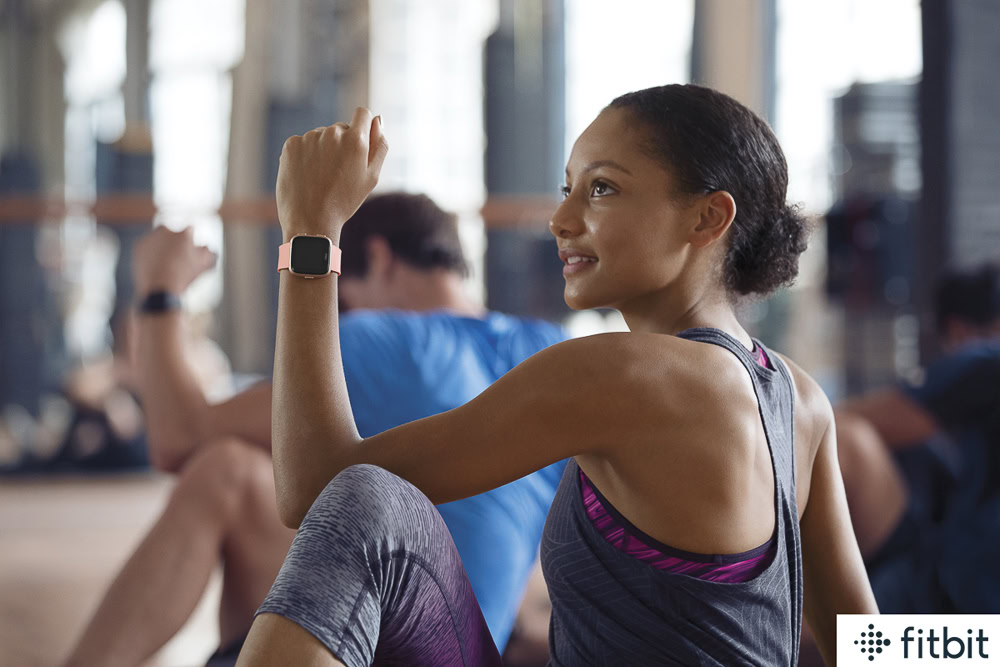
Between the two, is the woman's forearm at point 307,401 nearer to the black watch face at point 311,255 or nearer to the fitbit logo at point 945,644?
the black watch face at point 311,255

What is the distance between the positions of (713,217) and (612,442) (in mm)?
196

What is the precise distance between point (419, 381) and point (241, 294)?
3.81 m

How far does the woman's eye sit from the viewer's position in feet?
2.43

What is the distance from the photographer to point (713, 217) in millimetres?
731

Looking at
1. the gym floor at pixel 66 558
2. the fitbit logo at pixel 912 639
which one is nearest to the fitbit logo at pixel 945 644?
the fitbit logo at pixel 912 639

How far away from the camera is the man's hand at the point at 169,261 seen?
4.35 ft

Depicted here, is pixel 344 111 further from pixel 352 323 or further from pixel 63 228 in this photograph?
pixel 352 323

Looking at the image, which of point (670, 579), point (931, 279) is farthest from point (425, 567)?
point (931, 279)

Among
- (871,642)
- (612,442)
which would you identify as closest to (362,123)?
(612,442)

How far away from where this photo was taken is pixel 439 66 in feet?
17.0

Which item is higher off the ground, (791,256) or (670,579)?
(791,256)

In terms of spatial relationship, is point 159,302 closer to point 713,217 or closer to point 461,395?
point 461,395

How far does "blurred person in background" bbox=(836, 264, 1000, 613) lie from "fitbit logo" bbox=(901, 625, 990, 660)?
0.85 meters

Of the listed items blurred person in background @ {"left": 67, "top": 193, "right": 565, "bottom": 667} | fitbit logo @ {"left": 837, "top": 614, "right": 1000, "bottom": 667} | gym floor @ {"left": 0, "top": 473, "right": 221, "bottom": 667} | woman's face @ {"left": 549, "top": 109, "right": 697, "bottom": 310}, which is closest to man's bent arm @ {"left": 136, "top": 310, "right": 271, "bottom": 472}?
blurred person in background @ {"left": 67, "top": 193, "right": 565, "bottom": 667}
